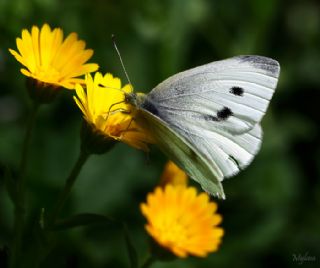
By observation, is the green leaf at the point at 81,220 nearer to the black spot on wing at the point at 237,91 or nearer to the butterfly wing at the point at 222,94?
the butterfly wing at the point at 222,94

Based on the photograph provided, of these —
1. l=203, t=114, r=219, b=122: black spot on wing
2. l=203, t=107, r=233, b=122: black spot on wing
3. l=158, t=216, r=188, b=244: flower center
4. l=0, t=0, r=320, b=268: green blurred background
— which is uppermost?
l=203, t=107, r=233, b=122: black spot on wing

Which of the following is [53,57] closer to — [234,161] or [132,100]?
[132,100]

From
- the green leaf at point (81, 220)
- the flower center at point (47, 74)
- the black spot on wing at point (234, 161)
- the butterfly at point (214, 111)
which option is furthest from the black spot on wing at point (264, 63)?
the green leaf at point (81, 220)

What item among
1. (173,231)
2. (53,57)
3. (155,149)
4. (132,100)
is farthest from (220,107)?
(155,149)

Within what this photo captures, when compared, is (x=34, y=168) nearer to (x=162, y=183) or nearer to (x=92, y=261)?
(x=92, y=261)

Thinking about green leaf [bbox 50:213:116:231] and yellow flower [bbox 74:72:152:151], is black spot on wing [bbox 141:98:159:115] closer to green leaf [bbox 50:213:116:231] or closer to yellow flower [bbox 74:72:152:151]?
yellow flower [bbox 74:72:152:151]

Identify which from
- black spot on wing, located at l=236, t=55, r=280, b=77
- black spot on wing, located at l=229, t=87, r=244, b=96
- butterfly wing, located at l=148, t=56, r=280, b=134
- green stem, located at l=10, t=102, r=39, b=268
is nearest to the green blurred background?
green stem, located at l=10, t=102, r=39, b=268
